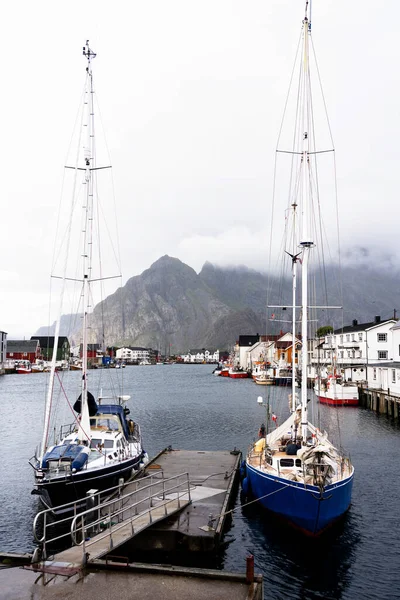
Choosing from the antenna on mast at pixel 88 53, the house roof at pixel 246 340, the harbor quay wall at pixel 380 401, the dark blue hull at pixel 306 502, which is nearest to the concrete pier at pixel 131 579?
the dark blue hull at pixel 306 502

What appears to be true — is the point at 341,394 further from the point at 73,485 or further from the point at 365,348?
the point at 73,485

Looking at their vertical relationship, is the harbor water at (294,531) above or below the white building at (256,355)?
below

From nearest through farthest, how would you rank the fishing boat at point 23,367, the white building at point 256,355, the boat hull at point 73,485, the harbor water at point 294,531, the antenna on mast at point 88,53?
1. the harbor water at point 294,531
2. the boat hull at point 73,485
3. the antenna on mast at point 88,53
4. the white building at point 256,355
5. the fishing boat at point 23,367

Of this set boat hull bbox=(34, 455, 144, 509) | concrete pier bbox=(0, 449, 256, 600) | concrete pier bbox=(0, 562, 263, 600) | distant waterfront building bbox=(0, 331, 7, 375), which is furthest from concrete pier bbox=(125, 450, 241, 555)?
distant waterfront building bbox=(0, 331, 7, 375)

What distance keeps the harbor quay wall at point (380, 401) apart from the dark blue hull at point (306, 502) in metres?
41.2

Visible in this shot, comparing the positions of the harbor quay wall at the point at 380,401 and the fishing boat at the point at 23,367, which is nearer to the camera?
the harbor quay wall at the point at 380,401

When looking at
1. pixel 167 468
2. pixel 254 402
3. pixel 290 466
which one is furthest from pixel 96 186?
Answer: pixel 254 402

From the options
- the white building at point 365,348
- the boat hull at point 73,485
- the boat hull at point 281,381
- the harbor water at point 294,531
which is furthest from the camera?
the boat hull at point 281,381

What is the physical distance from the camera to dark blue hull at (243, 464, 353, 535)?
20.8 metres

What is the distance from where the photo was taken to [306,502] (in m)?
21.0

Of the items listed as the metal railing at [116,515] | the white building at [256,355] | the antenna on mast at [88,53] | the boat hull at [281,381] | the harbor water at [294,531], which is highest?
the antenna on mast at [88,53]

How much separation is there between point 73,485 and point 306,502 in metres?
11.0

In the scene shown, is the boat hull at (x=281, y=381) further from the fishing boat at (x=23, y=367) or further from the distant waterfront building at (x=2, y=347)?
the fishing boat at (x=23, y=367)

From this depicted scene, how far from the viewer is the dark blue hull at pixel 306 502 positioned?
2080 cm
